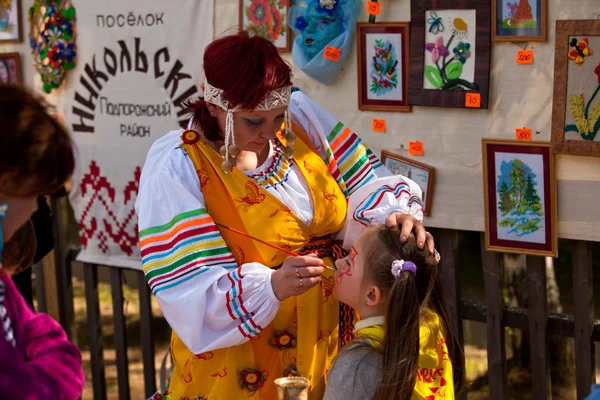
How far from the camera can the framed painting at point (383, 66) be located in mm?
3422

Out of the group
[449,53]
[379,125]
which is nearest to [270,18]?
[379,125]

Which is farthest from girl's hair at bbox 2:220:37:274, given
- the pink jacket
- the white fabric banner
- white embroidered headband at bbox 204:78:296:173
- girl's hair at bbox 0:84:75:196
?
the white fabric banner

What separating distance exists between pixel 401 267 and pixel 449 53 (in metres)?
1.34

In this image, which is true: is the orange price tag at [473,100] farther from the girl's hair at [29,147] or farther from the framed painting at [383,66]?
the girl's hair at [29,147]

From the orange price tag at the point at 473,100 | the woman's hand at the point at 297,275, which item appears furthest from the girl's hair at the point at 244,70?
the orange price tag at the point at 473,100

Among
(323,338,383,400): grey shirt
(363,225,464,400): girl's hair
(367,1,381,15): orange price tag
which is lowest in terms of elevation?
(323,338,383,400): grey shirt

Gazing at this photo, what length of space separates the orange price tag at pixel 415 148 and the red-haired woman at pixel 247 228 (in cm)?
80

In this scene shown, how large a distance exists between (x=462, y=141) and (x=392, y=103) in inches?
13.2

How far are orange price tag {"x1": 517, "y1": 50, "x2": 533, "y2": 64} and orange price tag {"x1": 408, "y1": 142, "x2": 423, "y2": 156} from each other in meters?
0.51

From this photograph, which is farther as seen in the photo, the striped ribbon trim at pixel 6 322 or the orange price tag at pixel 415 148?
the orange price tag at pixel 415 148

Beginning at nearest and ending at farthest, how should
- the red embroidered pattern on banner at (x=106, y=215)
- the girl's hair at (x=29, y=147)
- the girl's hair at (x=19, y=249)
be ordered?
the girl's hair at (x=29, y=147), the girl's hair at (x=19, y=249), the red embroidered pattern on banner at (x=106, y=215)

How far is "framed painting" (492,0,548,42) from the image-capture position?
10.0 feet

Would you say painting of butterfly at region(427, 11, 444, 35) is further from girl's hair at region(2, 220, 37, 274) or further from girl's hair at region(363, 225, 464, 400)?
girl's hair at region(2, 220, 37, 274)

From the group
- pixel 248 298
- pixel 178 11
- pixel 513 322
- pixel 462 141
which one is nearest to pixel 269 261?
pixel 248 298
